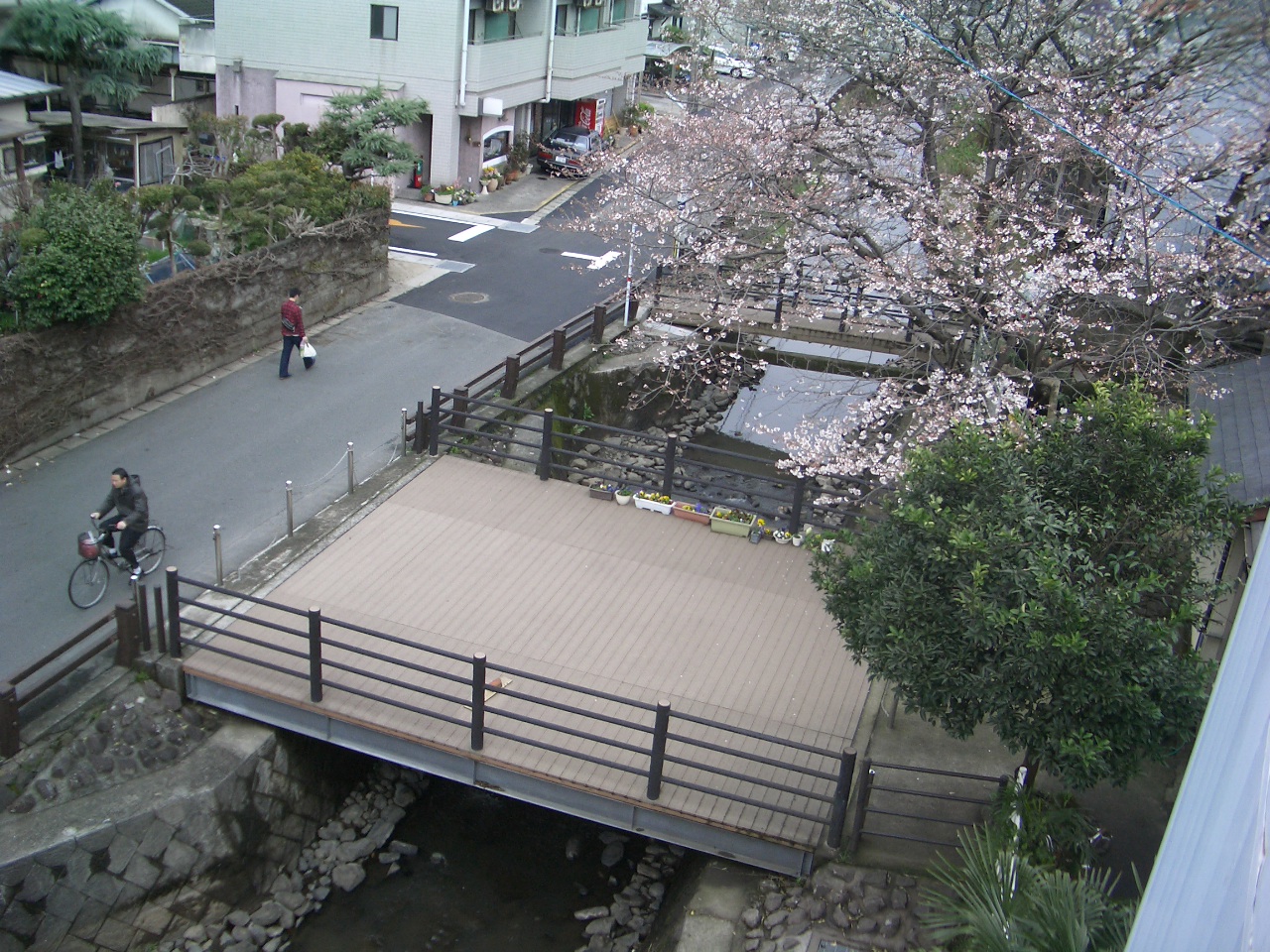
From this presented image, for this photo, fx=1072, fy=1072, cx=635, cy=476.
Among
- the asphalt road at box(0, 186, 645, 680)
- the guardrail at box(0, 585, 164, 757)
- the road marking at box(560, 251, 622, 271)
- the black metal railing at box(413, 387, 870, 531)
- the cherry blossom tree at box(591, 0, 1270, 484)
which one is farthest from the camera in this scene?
the road marking at box(560, 251, 622, 271)

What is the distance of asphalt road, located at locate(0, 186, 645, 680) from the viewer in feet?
39.6

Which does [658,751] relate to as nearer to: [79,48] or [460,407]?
[460,407]

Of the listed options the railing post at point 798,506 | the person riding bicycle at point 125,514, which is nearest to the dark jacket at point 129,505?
the person riding bicycle at point 125,514

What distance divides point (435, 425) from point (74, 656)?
5831 millimetres

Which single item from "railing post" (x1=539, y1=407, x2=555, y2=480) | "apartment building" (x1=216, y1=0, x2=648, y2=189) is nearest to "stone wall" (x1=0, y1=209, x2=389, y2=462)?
"railing post" (x1=539, y1=407, x2=555, y2=480)

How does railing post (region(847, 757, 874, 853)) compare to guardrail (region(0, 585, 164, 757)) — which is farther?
guardrail (region(0, 585, 164, 757))

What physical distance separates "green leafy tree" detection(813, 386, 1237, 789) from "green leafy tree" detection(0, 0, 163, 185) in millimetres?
22578

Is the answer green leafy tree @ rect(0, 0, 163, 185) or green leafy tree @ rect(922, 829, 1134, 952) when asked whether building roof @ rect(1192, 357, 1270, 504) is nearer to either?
green leafy tree @ rect(922, 829, 1134, 952)

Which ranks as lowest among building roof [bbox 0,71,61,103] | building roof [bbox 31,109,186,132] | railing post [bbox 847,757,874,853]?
railing post [bbox 847,757,874,853]

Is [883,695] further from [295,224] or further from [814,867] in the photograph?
[295,224]

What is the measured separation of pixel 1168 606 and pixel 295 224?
1646cm

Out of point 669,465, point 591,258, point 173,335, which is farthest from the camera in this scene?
point 591,258

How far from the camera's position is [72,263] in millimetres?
14172

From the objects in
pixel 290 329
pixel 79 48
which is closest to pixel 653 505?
pixel 290 329
